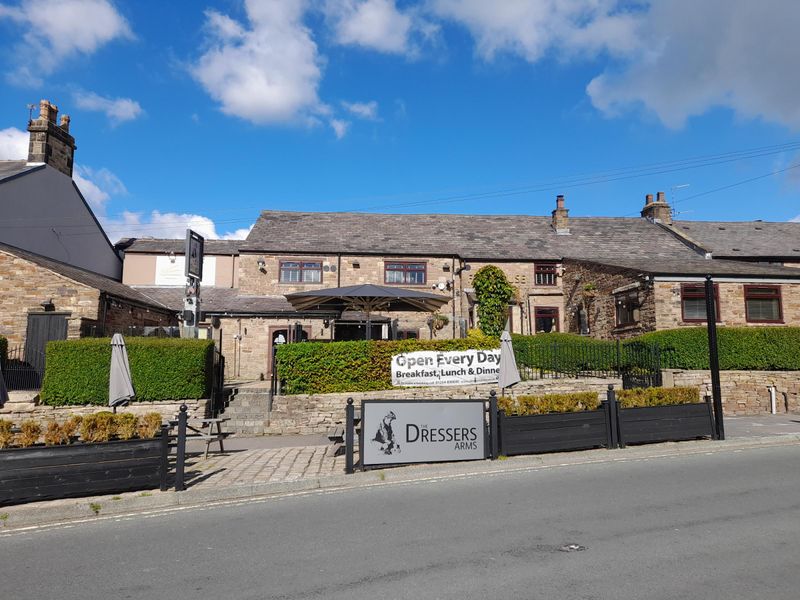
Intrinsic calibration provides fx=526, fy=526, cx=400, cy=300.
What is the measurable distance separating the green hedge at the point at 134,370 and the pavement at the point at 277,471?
2453 millimetres

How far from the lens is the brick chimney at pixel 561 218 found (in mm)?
30812

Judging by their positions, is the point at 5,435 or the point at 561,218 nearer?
the point at 5,435

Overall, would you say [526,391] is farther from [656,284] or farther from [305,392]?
[656,284]

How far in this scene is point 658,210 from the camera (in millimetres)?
33094

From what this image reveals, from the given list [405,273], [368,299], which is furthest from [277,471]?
[405,273]

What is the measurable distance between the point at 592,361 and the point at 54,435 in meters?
14.8

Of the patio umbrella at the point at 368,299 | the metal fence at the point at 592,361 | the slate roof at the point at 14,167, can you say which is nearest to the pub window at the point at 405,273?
the patio umbrella at the point at 368,299

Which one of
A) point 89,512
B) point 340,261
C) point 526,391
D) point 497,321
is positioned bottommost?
point 89,512

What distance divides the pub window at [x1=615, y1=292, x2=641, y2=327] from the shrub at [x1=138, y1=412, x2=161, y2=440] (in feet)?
64.2

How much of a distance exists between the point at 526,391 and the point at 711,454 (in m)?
5.62

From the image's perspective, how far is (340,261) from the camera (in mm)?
26266

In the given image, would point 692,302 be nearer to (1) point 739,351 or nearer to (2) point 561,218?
(1) point 739,351

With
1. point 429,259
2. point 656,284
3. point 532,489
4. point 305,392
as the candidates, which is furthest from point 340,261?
point 532,489

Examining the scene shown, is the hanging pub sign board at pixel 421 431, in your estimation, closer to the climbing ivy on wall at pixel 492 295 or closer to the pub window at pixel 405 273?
the climbing ivy on wall at pixel 492 295
